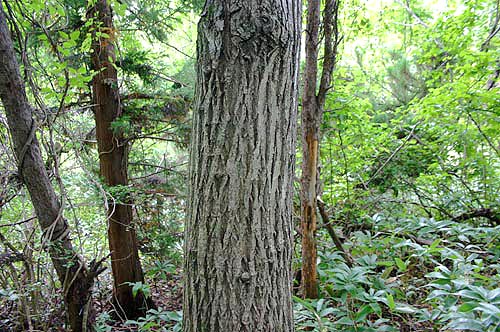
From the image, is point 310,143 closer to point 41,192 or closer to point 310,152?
A: point 310,152

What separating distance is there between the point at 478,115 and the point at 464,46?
1.16 m

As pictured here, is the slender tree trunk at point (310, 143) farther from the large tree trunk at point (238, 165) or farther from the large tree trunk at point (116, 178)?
the large tree trunk at point (116, 178)

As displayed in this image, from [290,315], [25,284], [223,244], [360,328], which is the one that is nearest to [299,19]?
[223,244]

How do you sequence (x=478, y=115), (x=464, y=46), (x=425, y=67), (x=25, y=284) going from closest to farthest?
1. (x=25, y=284)
2. (x=478, y=115)
3. (x=464, y=46)
4. (x=425, y=67)

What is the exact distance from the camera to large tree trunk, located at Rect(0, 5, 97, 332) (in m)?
1.91

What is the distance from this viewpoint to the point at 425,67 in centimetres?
655

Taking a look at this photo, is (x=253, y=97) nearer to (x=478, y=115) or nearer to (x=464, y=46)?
(x=478, y=115)

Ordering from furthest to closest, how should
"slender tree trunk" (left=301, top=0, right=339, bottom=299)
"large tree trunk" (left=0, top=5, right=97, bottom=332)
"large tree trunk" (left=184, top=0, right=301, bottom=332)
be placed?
"slender tree trunk" (left=301, top=0, right=339, bottom=299) < "large tree trunk" (left=0, top=5, right=97, bottom=332) < "large tree trunk" (left=184, top=0, right=301, bottom=332)

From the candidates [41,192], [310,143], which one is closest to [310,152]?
[310,143]

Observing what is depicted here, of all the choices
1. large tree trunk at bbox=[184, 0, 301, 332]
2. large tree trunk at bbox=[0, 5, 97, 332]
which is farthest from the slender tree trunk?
large tree trunk at bbox=[0, 5, 97, 332]

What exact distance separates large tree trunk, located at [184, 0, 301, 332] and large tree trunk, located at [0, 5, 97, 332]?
1.20m

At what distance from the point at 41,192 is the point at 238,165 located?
5.04 ft

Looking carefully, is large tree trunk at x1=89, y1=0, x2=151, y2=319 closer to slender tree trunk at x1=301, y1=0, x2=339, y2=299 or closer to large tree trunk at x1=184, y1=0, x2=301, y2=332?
slender tree trunk at x1=301, y1=0, x2=339, y2=299

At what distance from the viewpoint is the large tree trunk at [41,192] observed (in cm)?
191
